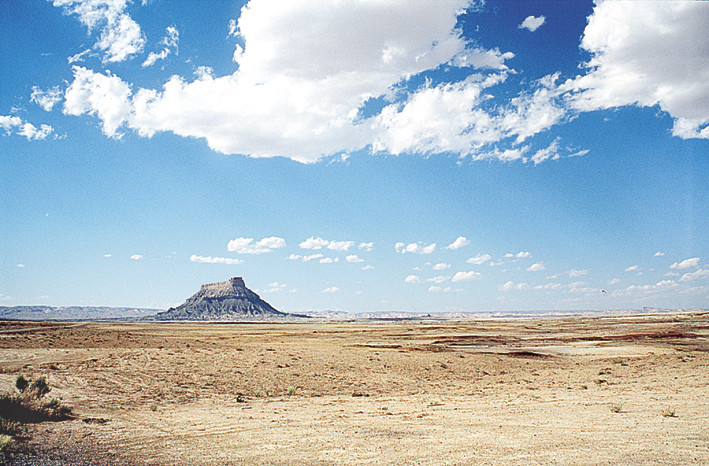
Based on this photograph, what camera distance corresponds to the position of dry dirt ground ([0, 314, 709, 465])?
31.1ft

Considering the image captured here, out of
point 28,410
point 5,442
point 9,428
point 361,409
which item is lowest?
point 361,409

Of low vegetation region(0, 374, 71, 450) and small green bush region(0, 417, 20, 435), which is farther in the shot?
low vegetation region(0, 374, 71, 450)

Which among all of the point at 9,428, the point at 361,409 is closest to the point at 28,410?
the point at 9,428

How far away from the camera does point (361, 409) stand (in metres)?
15.2

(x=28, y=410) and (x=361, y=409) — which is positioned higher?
(x=28, y=410)

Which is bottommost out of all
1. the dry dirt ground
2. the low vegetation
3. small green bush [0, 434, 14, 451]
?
the dry dirt ground

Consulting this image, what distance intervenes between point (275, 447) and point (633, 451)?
7930 mm

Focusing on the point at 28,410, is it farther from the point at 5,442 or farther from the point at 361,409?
the point at 361,409

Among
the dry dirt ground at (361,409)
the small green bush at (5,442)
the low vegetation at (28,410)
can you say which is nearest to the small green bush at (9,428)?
the low vegetation at (28,410)

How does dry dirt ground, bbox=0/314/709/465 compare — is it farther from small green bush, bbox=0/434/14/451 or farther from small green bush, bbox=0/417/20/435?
small green bush, bbox=0/417/20/435

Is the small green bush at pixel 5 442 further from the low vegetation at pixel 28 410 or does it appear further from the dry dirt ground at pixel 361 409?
the low vegetation at pixel 28 410

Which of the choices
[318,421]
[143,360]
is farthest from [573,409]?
[143,360]

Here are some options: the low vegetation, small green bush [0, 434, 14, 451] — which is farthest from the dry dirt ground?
the low vegetation

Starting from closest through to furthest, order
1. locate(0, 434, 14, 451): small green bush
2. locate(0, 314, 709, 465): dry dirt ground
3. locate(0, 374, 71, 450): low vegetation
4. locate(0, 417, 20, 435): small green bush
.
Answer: locate(0, 434, 14, 451): small green bush → locate(0, 314, 709, 465): dry dirt ground → locate(0, 417, 20, 435): small green bush → locate(0, 374, 71, 450): low vegetation
